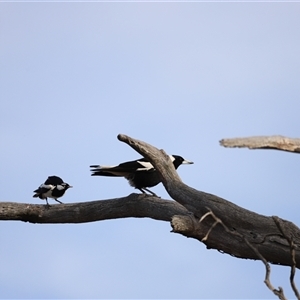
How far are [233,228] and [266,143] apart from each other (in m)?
1.88

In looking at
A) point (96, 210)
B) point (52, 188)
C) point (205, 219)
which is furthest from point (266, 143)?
point (52, 188)

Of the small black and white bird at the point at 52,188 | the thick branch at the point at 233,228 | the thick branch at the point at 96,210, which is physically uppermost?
the small black and white bird at the point at 52,188

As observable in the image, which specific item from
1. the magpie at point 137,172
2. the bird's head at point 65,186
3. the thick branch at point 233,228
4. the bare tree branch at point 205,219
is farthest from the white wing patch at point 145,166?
the bird's head at point 65,186

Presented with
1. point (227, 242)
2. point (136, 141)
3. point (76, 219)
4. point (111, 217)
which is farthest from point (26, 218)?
point (227, 242)

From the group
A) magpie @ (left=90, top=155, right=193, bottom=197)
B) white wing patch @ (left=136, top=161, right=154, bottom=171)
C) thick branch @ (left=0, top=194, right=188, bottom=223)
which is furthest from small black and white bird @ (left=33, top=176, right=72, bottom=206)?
white wing patch @ (left=136, top=161, right=154, bottom=171)

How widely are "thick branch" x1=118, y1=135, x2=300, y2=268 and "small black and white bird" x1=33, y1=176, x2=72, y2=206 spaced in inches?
108

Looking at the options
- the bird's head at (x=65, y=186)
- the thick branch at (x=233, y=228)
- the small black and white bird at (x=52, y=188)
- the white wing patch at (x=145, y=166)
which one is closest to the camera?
the thick branch at (x=233, y=228)

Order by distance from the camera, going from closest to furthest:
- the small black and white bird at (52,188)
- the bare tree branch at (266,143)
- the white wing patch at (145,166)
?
the bare tree branch at (266,143) < the white wing patch at (145,166) < the small black and white bird at (52,188)

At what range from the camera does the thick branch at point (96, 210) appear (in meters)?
6.05

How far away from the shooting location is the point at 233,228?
514cm

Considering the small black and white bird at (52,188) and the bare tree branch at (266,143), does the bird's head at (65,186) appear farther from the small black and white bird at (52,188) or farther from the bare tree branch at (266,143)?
the bare tree branch at (266,143)

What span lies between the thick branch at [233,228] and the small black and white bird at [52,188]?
9.04 ft

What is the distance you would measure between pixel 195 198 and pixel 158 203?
0.94 metres

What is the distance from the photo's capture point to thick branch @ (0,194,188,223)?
6.05m
